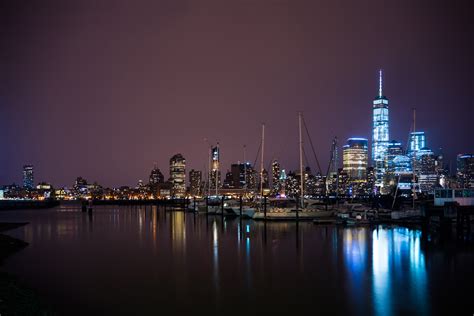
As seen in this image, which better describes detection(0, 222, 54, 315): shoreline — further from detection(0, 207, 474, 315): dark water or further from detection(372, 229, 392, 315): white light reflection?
detection(372, 229, 392, 315): white light reflection

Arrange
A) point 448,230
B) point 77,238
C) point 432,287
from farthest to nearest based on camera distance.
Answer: point 77,238
point 448,230
point 432,287

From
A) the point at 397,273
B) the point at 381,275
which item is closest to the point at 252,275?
the point at 381,275

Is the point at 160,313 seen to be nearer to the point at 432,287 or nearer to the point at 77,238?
the point at 432,287

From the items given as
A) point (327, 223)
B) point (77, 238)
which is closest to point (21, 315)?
point (77, 238)

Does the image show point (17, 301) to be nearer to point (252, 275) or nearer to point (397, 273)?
point (252, 275)

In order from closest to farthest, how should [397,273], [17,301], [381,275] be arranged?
[17,301]
[381,275]
[397,273]

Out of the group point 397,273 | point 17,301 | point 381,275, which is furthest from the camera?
point 397,273

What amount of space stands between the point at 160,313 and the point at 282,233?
126 ft

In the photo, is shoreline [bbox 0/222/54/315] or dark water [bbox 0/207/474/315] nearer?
shoreline [bbox 0/222/54/315]

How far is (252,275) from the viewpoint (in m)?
33.7

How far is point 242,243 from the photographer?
5172cm

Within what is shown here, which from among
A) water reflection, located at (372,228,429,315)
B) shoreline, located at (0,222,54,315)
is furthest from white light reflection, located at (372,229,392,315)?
shoreline, located at (0,222,54,315)

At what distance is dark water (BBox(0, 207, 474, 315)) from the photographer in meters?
Result: 25.2

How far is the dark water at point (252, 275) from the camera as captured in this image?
25234 mm
